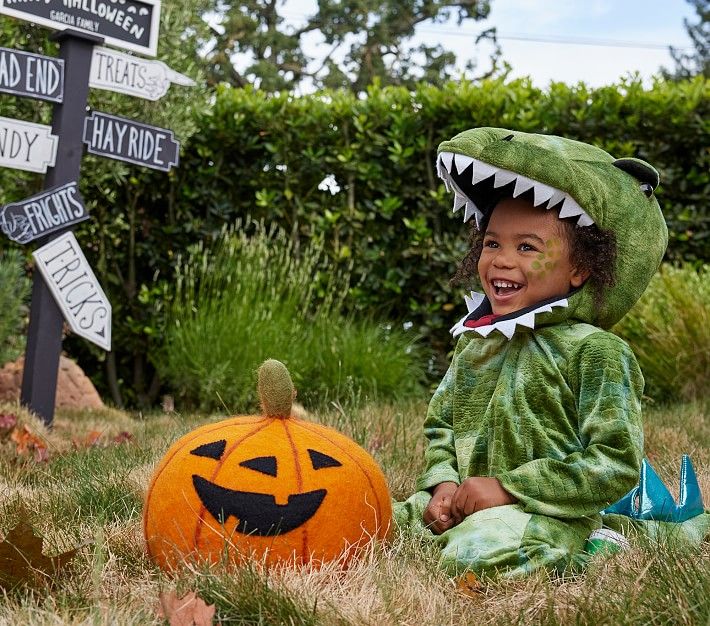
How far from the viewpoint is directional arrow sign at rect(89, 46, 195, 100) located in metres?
5.33

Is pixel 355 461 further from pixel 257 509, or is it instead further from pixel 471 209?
pixel 471 209

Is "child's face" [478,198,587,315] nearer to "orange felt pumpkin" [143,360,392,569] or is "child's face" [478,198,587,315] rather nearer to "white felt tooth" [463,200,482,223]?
"white felt tooth" [463,200,482,223]

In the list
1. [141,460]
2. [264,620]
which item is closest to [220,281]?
[141,460]

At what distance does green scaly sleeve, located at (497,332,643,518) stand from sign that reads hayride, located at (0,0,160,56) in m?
3.92

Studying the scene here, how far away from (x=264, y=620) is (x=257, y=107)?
6.21 metres

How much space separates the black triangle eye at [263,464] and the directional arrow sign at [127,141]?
3495 mm

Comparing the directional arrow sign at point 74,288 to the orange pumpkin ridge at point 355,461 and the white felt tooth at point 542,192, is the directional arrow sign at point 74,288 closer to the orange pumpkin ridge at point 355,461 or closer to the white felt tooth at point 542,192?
the orange pumpkin ridge at point 355,461

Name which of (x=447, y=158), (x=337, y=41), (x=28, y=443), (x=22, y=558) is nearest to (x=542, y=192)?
(x=447, y=158)

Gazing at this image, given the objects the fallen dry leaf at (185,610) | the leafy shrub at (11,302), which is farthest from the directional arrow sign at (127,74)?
the fallen dry leaf at (185,610)

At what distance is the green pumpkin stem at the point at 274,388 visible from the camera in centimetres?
238

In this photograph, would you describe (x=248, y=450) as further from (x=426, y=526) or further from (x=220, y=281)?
(x=220, y=281)

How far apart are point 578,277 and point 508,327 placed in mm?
276

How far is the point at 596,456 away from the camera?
7.76 feet

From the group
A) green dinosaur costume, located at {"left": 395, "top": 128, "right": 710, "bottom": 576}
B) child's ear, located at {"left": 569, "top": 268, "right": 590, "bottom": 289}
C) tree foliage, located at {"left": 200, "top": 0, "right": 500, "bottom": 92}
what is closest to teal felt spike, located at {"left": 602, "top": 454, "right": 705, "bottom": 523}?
green dinosaur costume, located at {"left": 395, "top": 128, "right": 710, "bottom": 576}
